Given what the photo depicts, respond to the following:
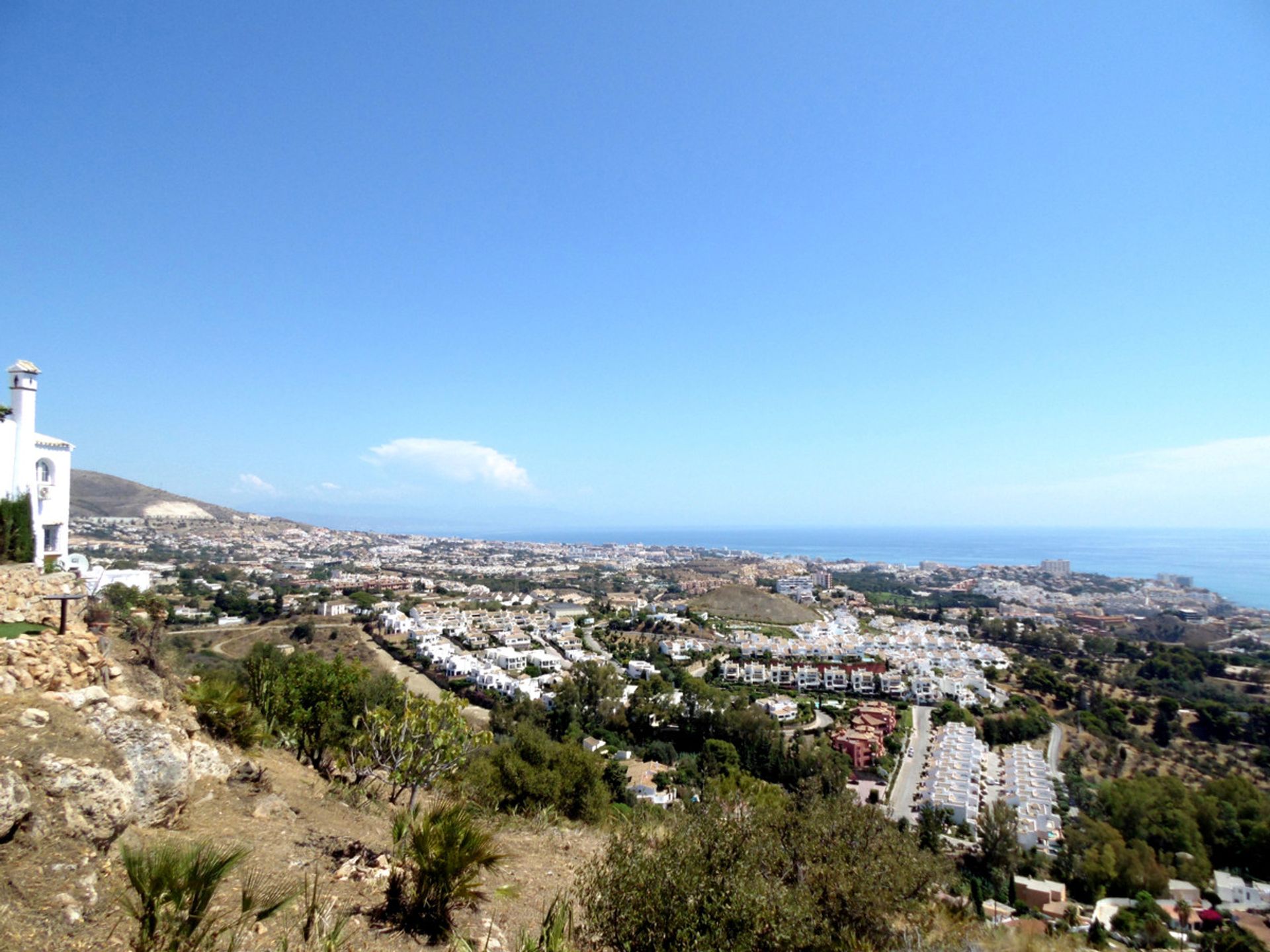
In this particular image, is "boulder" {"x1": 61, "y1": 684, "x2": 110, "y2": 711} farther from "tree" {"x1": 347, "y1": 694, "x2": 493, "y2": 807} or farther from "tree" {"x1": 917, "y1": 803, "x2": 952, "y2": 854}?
"tree" {"x1": 917, "y1": 803, "x2": 952, "y2": 854}

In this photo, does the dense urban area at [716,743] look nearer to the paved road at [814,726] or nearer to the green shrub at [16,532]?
the paved road at [814,726]

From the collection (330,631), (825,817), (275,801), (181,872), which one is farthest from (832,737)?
(330,631)

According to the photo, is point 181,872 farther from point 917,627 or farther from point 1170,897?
point 917,627

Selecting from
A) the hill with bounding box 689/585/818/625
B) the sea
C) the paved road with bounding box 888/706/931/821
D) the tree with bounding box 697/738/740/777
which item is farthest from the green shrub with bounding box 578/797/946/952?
the sea

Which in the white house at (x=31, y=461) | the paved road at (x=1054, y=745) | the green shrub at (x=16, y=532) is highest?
the white house at (x=31, y=461)

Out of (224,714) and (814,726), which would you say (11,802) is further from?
(814,726)

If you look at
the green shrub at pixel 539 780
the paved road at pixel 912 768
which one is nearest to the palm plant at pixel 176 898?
the green shrub at pixel 539 780

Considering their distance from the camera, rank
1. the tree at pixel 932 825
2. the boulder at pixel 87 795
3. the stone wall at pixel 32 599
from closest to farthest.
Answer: the boulder at pixel 87 795 → the stone wall at pixel 32 599 → the tree at pixel 932 825
